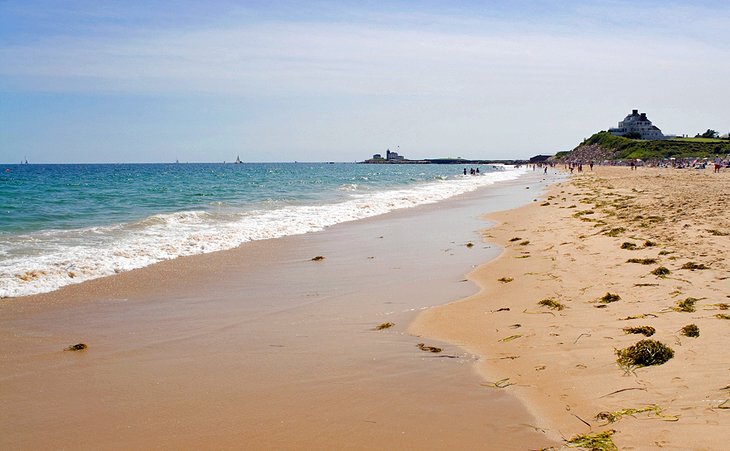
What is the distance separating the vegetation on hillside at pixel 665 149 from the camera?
338 feet

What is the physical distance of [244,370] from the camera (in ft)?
19.9

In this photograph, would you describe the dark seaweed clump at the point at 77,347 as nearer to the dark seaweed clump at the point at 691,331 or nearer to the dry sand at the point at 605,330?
the dry sand at the point at 605,330

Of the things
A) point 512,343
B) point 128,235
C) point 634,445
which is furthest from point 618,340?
point 128,235

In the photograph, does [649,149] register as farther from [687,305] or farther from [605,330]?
[605,330]

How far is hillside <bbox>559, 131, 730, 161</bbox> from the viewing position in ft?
341

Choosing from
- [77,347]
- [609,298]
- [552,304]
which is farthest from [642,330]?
[77,347]

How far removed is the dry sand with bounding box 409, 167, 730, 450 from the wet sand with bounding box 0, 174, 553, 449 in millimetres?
405

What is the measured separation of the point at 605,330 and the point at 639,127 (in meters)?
159

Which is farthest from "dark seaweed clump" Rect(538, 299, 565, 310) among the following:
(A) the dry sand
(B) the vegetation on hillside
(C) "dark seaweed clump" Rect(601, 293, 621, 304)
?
(B) the vegetation on hillside

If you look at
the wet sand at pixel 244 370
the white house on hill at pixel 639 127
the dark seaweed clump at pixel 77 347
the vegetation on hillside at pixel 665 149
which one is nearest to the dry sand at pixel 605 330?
the wet sand at pixel 244 370

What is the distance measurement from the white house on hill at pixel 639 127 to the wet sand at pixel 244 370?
15176 cm

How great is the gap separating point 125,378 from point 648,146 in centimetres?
12618

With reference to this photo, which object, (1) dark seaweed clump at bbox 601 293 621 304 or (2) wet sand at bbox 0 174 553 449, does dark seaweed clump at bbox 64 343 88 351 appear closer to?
(2) wet sand at bbox 0 174 553 449

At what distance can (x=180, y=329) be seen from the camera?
7.71 metres
